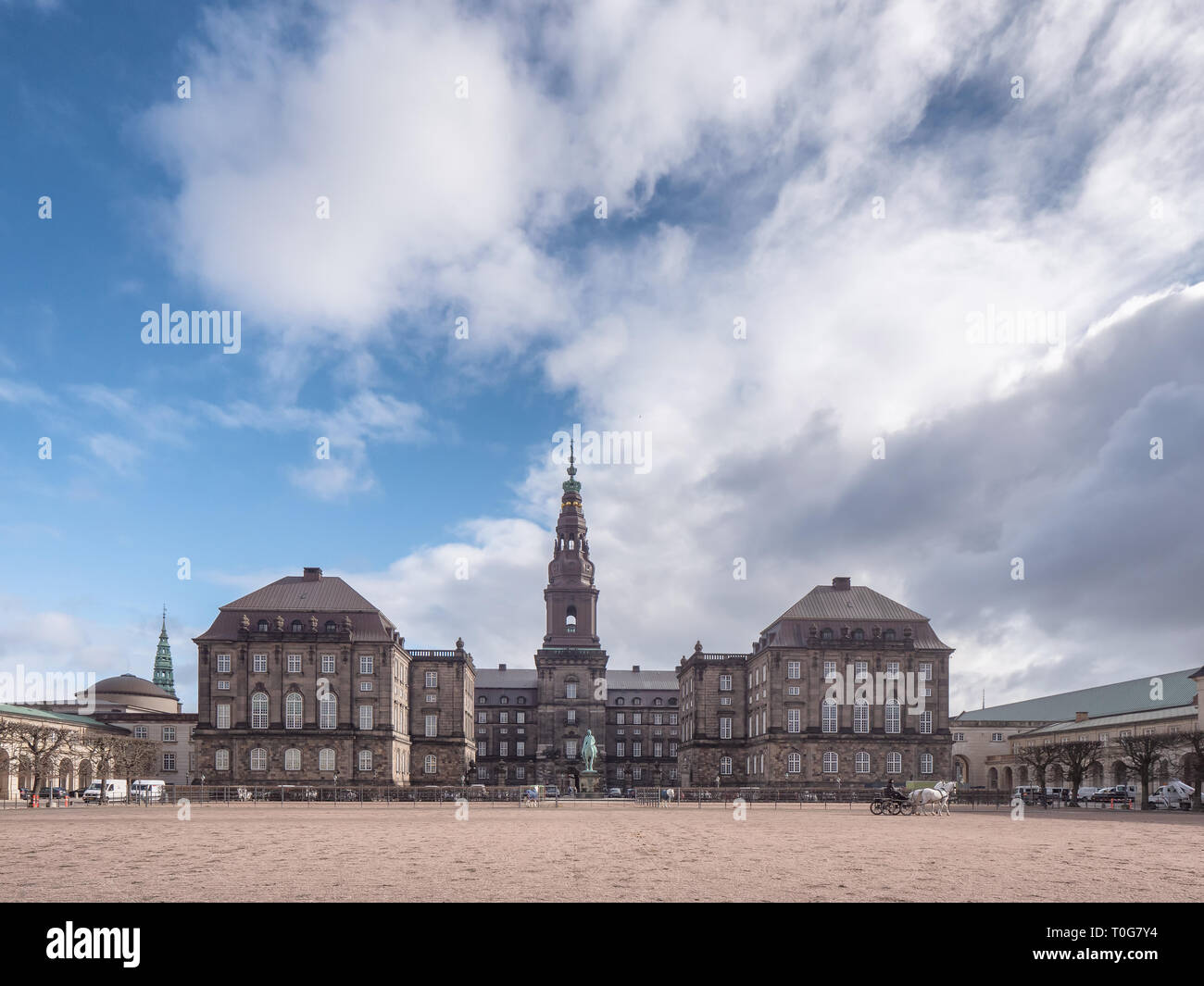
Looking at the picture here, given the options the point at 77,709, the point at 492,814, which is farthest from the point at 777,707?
the point at 77,709

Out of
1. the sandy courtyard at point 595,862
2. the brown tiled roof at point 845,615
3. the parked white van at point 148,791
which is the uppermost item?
the brown tiled roof at point 845,615

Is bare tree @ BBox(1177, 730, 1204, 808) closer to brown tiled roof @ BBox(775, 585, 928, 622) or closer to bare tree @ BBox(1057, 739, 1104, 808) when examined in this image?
bare tree @ BBox(1057, 739, 1104, 808)

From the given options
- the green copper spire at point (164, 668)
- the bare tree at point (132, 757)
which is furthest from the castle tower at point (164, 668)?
the bare tree at point (132, 757)

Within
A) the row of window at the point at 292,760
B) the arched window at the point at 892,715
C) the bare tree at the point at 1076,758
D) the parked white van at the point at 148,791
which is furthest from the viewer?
the arched window at the point at 892,715

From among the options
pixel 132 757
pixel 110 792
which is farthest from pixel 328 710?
pixel 110 792

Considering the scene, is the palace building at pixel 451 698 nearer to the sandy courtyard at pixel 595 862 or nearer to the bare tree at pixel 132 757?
the bare tree at pixel 132 757

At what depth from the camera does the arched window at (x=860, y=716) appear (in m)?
98.2

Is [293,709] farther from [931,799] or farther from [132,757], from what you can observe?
[931,799]

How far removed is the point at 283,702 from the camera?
95.4m

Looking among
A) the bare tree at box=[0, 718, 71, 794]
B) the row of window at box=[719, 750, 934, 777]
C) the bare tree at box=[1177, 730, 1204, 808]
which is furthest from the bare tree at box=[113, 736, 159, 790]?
the bare tree at box=[1177, 730, 1204, 808]

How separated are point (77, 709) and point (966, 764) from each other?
346 ft

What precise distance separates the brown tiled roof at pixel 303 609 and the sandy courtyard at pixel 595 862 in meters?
55.5

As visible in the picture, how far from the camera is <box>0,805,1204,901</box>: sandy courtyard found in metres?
18.2
